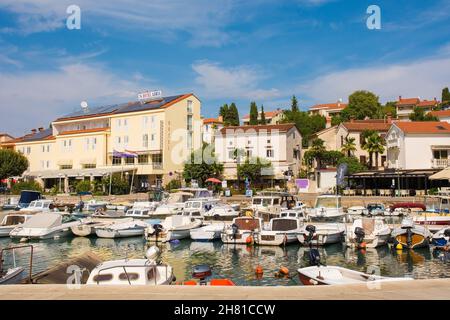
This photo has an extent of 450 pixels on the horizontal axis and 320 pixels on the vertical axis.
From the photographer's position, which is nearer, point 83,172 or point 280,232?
point 280,232

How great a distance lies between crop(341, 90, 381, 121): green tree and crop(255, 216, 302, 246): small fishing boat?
252 ft

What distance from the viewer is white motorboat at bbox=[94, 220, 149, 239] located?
37.4 m

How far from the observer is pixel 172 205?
49719 millimetres

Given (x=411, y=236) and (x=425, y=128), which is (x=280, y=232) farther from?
(x=425, y=128)

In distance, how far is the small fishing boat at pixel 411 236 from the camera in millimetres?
29562

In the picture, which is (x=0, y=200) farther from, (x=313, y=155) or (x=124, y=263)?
(x=124, y=263)

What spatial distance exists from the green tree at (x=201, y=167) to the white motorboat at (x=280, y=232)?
4245 centimetres

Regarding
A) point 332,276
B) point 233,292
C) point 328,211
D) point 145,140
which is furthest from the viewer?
point 145,140

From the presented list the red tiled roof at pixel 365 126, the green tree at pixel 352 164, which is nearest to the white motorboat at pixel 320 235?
the green tree at pixel 352 164

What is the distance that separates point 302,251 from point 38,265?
16.7 metres

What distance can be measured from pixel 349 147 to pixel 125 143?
40284 mm

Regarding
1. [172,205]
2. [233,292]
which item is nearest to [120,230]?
[172,205]

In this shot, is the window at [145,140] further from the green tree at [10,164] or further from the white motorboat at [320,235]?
the white motorboat at [320,235]

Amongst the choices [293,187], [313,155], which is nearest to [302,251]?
[293,187]
